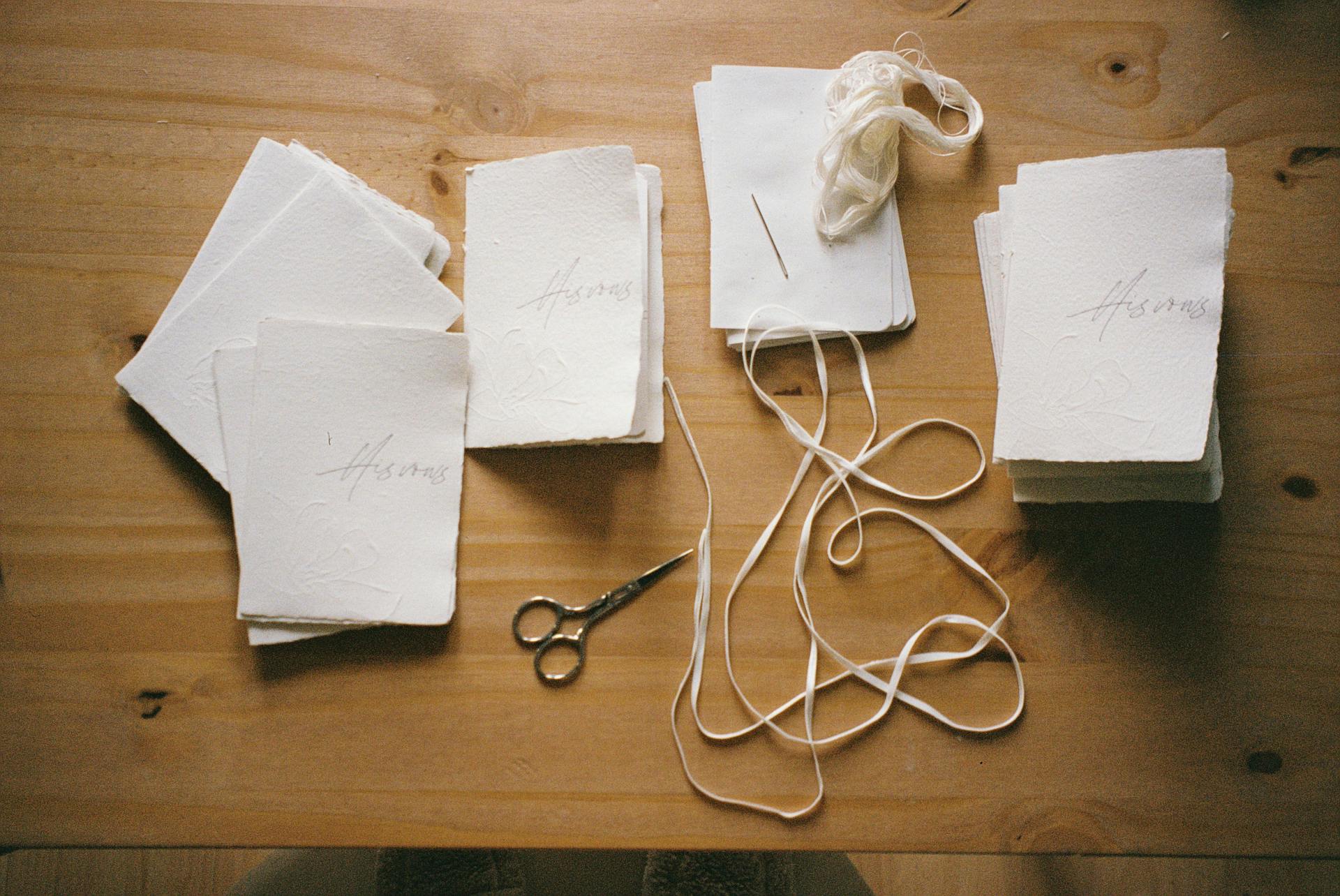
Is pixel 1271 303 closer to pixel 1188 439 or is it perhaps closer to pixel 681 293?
pixel 1188 439

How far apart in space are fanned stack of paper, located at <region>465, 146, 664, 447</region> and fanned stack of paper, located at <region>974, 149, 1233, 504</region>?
270 millimetres

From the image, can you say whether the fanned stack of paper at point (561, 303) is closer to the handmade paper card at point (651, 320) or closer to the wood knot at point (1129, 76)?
the handmade paper card at point (651, 320)

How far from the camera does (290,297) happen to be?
0.59m

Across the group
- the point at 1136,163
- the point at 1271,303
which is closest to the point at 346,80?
the point at 1136,163

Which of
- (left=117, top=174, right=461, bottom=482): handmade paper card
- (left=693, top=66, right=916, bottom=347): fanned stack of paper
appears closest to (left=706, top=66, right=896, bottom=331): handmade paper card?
(left=693, top=66, right=916, bottom=347): fanned stack of paper

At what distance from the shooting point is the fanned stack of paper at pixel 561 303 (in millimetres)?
581

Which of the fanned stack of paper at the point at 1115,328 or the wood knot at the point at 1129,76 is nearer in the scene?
the fanned stack of paper at the point at 1115,328

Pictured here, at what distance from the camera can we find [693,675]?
58 centimetres

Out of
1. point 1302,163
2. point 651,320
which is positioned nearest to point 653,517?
point 651,320

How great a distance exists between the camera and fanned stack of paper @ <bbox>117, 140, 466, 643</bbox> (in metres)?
0.57

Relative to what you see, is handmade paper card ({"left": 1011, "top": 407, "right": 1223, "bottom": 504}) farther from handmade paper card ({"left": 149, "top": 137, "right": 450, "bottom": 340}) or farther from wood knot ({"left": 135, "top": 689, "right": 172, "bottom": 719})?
wood knot ({"left": 135, "top": 689, "right": 172, "bottom": 719})

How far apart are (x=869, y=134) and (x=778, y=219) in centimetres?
9

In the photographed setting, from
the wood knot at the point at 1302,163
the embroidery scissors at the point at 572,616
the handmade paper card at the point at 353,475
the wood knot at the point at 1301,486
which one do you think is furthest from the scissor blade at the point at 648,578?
the wood knot at the point at 1302,163

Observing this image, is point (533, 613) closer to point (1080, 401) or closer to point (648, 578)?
point (648, 578)
